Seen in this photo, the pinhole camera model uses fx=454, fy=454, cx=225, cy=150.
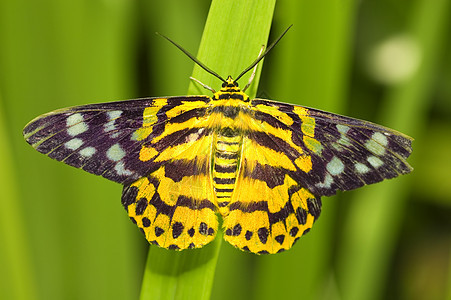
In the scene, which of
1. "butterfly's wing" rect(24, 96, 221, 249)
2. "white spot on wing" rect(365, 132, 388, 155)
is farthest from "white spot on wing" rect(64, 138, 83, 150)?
"white spot on wing" rect(365, 132, 388, 155)

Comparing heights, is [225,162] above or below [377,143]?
below

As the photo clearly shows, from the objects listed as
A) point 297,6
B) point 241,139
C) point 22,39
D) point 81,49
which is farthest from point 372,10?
point 22,39

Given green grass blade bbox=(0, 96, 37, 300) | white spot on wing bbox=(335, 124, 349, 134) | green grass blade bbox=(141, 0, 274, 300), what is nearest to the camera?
green grass blade bbox=(141, 0, 274, 300)

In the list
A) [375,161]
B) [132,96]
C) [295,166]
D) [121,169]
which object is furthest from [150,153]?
[132,96]

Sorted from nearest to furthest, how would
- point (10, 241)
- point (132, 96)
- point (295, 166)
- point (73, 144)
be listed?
point (73, 144), point (295, 166), point (10, 241), point (132, 96)

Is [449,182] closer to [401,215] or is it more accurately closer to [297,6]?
[401,215]

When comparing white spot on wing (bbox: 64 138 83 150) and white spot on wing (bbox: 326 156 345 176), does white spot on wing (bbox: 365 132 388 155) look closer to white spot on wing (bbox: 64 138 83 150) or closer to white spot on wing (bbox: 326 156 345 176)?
white spot on wing (bbox: 326 156 345 176)

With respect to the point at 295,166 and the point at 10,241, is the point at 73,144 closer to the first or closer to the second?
the point at 10,241
